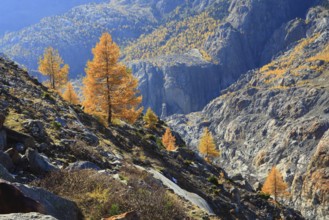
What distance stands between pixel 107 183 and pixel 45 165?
7.40 feet

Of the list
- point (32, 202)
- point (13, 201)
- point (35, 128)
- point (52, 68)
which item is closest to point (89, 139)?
point (35, 128)

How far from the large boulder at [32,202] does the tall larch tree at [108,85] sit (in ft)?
90.3

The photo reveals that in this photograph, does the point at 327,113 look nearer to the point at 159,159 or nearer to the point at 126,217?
the point at 159,159

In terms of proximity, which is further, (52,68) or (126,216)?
(52,68)

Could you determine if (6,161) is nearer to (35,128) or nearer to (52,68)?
(35,128)

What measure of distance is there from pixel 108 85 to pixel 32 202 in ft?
98.9

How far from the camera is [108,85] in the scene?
3731 centimetres

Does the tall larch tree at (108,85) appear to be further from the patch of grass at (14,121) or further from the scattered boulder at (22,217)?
the scattered boulder at (22,217)

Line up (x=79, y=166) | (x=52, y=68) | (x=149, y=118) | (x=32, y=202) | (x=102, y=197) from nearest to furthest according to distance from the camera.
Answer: (x=32, y=202) → (x=102, y=197) → (x=79, y=166) → (x=52, y=68) → (x=149, y=118)

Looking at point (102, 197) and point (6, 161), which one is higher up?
point (6, 161)

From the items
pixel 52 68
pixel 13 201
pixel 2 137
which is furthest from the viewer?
pixel 52 68

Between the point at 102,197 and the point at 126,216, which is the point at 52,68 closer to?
the point at 102,197

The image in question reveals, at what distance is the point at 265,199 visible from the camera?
45062 millimetres

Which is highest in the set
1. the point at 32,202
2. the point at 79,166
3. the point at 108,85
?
the point at 108,85
